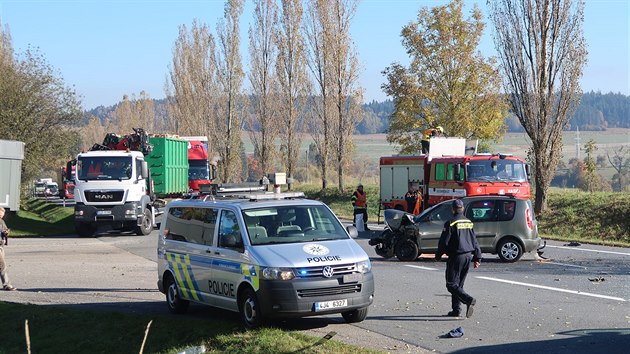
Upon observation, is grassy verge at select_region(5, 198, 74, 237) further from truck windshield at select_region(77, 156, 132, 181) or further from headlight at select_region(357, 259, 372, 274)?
headlight at select_region(357, 259, 372, 274)

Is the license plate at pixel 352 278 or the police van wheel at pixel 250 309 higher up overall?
the license plate at pixel 352 278

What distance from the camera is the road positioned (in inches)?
440

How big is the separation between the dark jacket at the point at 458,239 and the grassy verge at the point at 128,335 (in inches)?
108

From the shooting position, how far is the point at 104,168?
31766mm

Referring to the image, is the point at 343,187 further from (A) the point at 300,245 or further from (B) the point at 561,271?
(A) the point at 300,245

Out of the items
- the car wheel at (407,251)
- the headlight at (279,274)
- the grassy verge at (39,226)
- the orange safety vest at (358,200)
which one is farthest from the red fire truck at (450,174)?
the headlight at (279,274)

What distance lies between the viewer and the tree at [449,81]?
46.9 metres

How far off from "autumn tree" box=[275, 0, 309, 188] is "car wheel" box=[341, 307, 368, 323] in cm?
4549

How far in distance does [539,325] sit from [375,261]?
31.2ft

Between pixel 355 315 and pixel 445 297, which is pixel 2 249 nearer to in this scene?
pixel 355 315

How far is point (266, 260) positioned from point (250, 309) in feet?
2.53

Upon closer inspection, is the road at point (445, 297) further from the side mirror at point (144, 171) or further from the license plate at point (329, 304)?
the side mirror at point (144, 171)

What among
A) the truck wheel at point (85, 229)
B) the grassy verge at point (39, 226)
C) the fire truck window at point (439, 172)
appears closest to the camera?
the fire truck window at point (439, 172)

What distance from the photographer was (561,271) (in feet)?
61.8
